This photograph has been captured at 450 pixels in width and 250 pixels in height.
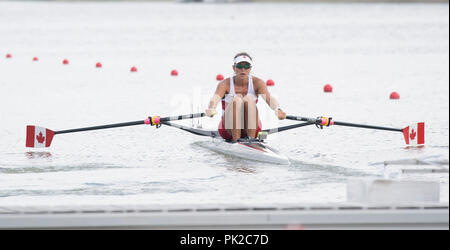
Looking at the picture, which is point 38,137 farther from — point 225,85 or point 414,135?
point 414,135

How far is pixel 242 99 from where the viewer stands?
11.4 meters

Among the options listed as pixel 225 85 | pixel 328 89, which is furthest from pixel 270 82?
pixel 225 85

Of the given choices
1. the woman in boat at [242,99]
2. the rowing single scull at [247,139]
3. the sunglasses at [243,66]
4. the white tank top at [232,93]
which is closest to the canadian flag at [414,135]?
the rowing single scull at [247,139]

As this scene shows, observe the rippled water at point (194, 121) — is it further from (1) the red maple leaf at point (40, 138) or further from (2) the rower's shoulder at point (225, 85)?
(2) the rower's shoulder at point (225, 85)

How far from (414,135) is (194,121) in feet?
11.2

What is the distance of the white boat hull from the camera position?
11133 mm

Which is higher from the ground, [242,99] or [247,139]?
[242,99]

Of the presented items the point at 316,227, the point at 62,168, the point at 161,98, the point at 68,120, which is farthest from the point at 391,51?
the point at 316,227

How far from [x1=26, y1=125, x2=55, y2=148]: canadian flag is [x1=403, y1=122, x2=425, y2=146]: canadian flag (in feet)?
15.7

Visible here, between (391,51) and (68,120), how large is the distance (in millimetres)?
21132

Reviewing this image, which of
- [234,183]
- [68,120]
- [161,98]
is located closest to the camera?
[234,183]
